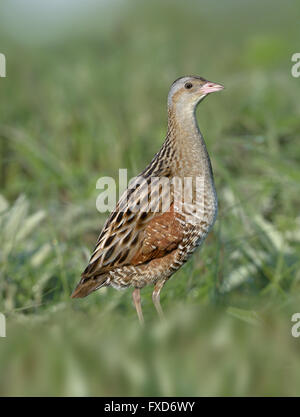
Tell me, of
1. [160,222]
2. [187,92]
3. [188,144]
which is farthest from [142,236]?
[187,92]

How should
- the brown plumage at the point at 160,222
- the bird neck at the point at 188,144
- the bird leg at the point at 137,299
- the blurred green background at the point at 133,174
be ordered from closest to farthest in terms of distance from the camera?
1. the blurred green background at the point at 133,174
2. the brown plumage at the point at 160,222
3. the bird neck at the point at 188,144
4. the bird leg at the point at 137,299

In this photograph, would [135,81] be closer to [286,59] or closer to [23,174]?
[23,174]

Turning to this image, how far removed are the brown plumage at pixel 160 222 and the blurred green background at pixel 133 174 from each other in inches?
10.1

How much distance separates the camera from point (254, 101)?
8570mm

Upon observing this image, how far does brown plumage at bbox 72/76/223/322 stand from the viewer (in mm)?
3514

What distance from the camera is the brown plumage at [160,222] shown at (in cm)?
351

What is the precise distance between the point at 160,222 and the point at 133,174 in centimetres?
118

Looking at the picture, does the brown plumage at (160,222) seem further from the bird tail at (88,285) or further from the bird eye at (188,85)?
the bird eye at (188,85)

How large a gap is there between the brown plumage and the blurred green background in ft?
0.84

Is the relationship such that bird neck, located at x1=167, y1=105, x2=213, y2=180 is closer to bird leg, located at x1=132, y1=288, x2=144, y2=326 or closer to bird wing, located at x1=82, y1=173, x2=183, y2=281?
bird wing, located at x1=82, y1=173, x2=183, y2=281

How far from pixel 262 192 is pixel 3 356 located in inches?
154

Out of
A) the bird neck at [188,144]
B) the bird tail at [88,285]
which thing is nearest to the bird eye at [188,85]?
the bird neck at [188,144]

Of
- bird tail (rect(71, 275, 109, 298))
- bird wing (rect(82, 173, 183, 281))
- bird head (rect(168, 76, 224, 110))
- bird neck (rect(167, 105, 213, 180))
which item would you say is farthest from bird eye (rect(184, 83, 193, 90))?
bird tail (rect(71, 275, 109, 298))
